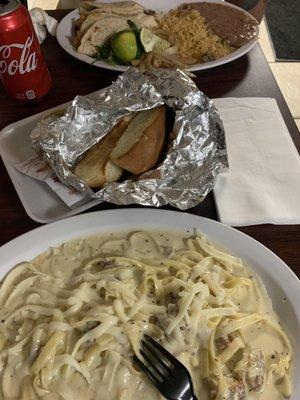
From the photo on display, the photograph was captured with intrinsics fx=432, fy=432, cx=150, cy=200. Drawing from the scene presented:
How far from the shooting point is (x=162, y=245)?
1.01 metres

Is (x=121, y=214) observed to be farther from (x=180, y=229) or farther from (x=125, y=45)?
(x=125, y=45)

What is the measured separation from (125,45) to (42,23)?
0.40 meters

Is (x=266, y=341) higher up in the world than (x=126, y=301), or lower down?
lower down

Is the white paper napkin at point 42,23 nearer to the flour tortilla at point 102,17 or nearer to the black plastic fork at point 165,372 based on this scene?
the flour tortilla at point 102,17

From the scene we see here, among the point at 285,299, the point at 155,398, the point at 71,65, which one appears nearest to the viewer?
the point at 155,398

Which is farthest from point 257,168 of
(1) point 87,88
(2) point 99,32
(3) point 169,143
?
(2) point 99,32

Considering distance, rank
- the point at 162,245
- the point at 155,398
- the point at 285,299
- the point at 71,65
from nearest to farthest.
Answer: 1. the point at 155,398
2. the point at 285,299
3. the point at 162,245
4. the point at 71,65

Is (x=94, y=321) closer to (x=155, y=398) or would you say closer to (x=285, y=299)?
(x=155, y=398)

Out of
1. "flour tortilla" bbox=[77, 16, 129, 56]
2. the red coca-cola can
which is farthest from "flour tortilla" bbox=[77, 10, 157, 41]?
the red coca-cola can

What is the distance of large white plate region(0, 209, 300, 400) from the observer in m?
0.88

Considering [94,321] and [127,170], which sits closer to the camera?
[94,321]

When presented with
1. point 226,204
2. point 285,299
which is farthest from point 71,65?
point 285,299

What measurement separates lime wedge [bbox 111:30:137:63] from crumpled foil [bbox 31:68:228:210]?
0.91 feet

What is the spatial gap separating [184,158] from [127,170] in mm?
147
